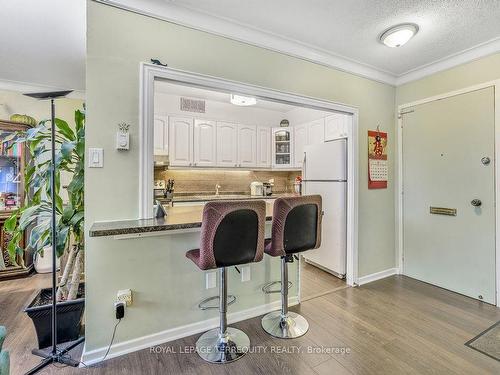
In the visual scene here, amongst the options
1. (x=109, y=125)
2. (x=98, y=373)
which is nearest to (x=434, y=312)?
(x=98, y=373)

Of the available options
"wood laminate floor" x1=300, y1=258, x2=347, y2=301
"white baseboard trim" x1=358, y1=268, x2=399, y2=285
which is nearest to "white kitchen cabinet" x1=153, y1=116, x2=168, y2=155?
"wood laminate floor" x1=300, y1=258, x2=347, y2=301

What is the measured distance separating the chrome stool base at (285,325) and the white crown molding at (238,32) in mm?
2436

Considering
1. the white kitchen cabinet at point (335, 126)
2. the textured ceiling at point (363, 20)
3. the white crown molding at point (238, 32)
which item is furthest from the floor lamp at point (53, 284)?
the white kitchen cabinet at point (335, 126)

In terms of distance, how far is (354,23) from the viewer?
2.15 metres

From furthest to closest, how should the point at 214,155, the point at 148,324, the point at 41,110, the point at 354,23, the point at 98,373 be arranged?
the point at 214,155 → the point at 41,110 → the point at 354,23 → the point at 148,324 → the point at 98,373

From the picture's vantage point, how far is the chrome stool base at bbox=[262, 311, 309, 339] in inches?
79.9

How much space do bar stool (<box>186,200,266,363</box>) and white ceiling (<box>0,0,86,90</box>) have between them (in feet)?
6.40

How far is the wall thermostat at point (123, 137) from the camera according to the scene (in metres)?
1.76

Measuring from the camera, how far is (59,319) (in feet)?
6.18

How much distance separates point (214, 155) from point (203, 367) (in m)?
3.16

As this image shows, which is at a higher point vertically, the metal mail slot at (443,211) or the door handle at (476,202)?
the door handle at (476,202)

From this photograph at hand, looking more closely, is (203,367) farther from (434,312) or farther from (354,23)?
(354,23)

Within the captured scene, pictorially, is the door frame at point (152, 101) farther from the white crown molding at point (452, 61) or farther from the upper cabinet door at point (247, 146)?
the upper cabinet door at point (247, 146)

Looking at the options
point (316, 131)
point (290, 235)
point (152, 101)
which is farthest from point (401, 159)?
point (152, 101)
